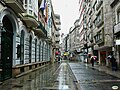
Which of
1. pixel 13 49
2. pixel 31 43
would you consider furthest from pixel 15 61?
pixel 31 43

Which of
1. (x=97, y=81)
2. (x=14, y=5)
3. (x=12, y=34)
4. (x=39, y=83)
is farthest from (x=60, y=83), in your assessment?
(x=14, y=5)

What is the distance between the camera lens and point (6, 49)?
1502 cm

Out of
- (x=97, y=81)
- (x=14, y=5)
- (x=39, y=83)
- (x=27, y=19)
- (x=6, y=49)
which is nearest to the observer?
(x=39, y=83)

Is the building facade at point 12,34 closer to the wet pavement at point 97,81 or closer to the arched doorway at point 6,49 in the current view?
the arched doorway at point 6,49

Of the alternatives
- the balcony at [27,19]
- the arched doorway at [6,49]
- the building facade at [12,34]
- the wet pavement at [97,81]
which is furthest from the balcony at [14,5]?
the wet pavement at [97,81]

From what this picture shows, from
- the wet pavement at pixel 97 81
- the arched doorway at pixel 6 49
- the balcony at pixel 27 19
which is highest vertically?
the balcony at pixel 27 19

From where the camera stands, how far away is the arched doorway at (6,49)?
13953 millimetres

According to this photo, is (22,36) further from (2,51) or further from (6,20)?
(2,51)

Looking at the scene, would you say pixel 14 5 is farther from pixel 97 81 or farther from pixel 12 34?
pixel 97 81

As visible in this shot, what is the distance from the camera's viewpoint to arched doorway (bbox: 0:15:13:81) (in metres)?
14.0

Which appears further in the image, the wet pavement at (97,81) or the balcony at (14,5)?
the balcony at (14,5)

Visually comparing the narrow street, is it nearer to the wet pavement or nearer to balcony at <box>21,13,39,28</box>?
the wet pavement

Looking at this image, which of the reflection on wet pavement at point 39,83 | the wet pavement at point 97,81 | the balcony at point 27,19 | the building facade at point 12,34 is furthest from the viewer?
the balcony at point 27,19

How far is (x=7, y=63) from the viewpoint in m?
15.1
